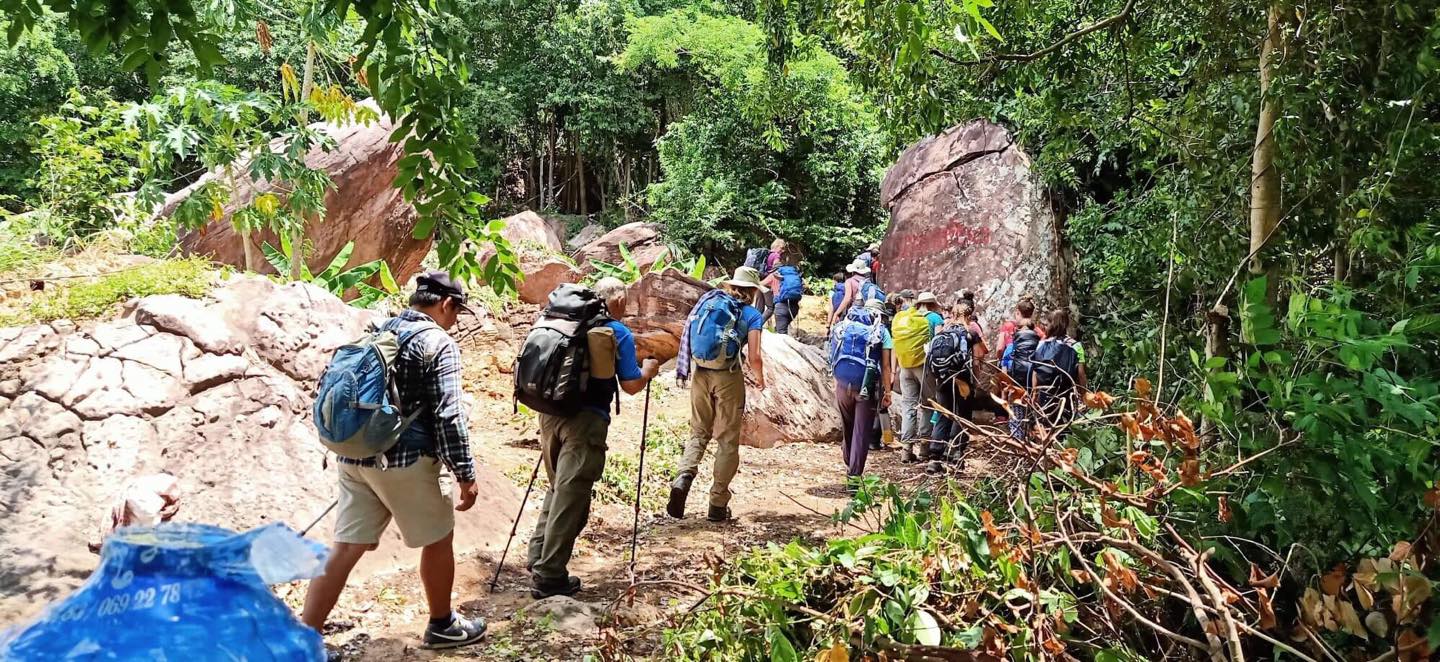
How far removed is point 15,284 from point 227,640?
5.70 m

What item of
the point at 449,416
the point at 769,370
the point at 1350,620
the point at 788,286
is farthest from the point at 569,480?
the point at 788,286

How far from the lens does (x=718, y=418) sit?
5.84 metres

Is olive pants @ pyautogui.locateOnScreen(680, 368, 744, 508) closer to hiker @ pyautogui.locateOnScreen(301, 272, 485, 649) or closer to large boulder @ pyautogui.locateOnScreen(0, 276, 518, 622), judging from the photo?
large boulder @ pyautogui.locateOnScreen(0, 276, 518, 622)

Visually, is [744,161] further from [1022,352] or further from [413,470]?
[413,470]

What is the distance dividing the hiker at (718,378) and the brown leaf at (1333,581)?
3827 mm

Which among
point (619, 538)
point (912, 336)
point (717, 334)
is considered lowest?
point (619, 538)

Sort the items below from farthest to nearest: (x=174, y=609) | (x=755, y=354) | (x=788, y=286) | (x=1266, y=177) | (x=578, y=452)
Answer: (x=788, y=286)
(x=755, y=354)
(x=578, y=452)
(x=1266, y=177)
(x=174, y=609)

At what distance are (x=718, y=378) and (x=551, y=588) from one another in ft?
6.11

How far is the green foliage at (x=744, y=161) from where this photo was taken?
16.8 m

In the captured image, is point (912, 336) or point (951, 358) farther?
point (912, 336)

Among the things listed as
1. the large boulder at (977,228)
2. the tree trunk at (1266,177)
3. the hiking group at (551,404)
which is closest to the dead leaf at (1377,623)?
the hiking group at (551,404)

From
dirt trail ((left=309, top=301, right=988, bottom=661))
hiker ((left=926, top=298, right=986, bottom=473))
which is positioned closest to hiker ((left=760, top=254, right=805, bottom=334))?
dirt trail ((left=309, top=301, right=988, bottom=661))

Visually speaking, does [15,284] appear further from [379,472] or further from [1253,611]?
[1253,611]

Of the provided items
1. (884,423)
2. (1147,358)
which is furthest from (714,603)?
(884,423)
